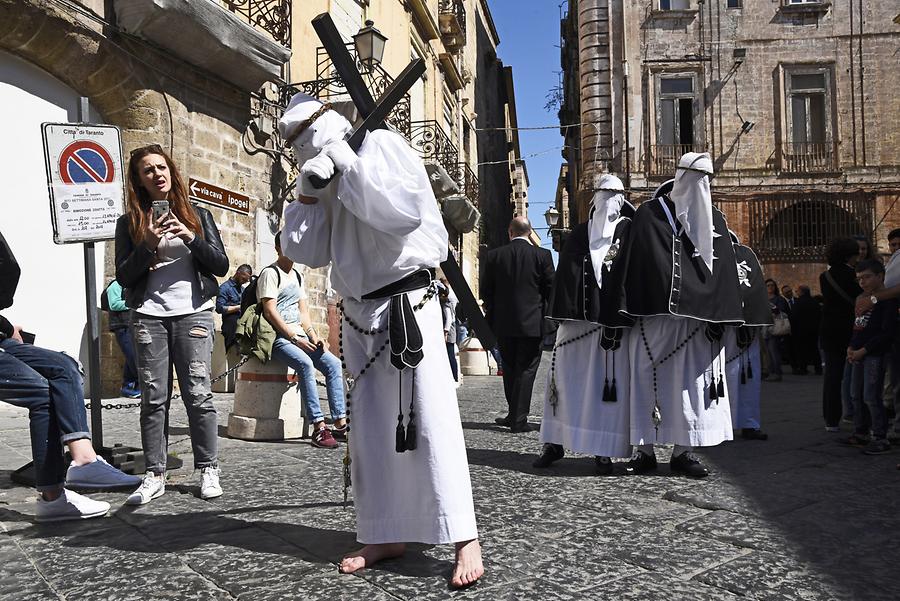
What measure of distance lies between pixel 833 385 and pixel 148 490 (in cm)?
552

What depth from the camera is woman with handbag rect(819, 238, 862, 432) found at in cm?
650

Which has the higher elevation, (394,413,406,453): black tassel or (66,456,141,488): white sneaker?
(394,413,406,453): black tassel

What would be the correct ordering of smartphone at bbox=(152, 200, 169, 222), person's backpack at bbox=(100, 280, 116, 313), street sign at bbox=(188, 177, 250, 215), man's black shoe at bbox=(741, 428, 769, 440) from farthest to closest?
street sign at bbox=(188, 177, 250, 215)
person's backpack at bbox=(100, 280, 116, 313)
man's black shoe at bbox=(741, 428, 769, 440)
smartphone at bbox=(152, 200, 169, 222)

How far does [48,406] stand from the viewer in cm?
381

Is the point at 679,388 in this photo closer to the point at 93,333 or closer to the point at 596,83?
the point at 93,333

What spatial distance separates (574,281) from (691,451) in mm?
1332

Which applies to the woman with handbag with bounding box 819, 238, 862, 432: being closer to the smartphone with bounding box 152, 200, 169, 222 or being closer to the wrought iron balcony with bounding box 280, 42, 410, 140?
the smartphone with bounding box 152, 200, 169, 222

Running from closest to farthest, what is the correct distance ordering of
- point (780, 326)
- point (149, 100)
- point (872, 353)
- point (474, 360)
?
1. point (872, 353)
2. point (149, 100)
3. point (780, 326)
4. point (474, 360)

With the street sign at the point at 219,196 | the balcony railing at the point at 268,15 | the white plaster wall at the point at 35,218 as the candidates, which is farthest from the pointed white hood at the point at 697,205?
the balcony railing at the point at 268,15

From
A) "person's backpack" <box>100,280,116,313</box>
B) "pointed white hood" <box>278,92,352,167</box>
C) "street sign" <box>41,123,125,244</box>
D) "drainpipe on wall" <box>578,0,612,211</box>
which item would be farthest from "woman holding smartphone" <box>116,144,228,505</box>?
"drainpipe on wall" <box>578,0,612,211</box>

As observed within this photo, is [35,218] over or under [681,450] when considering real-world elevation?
over

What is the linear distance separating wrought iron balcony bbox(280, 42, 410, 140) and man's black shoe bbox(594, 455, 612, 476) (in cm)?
695

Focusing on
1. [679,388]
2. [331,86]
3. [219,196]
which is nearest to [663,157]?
[331,86]

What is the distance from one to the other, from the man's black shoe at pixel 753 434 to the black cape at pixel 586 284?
7.66ft
